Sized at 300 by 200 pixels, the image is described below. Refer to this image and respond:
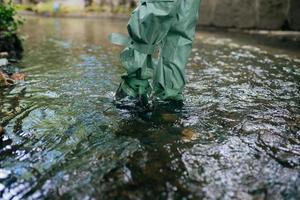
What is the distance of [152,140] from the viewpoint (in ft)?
11.4

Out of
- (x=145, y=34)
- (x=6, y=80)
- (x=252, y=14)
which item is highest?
(x=145, y=34)

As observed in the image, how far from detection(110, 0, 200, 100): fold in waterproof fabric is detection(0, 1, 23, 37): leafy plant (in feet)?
14.0

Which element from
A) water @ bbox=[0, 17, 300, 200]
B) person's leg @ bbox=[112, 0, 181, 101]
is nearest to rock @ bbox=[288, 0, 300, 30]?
water @ bbox=[0, 17, 300, 200]

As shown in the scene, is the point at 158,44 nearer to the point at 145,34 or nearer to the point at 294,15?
the point at 145,34

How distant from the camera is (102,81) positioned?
588 cm

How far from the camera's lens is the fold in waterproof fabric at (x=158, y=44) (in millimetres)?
3961

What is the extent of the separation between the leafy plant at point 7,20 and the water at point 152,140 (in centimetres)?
200

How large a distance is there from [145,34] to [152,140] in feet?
3.69

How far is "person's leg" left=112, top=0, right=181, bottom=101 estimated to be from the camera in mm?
3936

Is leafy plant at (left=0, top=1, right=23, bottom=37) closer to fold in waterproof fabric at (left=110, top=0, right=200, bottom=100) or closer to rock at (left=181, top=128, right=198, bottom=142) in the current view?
fold in waterproof fabric at (left=110, top=0, right=200, bottom=100)

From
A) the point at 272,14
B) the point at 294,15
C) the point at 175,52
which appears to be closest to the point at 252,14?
the point at 272,14

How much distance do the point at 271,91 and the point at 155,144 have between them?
256cm

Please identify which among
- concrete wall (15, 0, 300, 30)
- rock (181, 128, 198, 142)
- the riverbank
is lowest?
the riverbank

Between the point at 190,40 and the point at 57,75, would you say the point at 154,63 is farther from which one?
the point at 57,75
